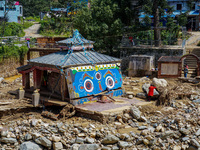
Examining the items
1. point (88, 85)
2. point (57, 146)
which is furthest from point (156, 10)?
point (57, 146)

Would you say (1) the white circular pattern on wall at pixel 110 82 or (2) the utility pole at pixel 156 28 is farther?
(2) the utility pole at pixel 156 28

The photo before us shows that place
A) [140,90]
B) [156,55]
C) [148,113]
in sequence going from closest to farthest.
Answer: [148,113]
[140,90]
[156,55]

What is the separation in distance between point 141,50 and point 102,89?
11.2m

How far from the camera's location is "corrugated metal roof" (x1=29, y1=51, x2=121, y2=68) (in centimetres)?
1491

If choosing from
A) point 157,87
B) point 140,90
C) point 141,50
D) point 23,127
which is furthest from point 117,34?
point 23,127

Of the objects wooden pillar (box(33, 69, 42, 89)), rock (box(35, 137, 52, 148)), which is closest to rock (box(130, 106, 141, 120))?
rock (box(35, 137, 52, 148))

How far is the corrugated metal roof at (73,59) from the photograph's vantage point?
48.9 feet

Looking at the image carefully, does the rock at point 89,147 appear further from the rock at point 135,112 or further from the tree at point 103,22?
the tree at point 103,22

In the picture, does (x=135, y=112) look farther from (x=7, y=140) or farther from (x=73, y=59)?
(x=7, y=140)

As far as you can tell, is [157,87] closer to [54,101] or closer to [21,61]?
[54,101]

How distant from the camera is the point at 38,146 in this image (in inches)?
478

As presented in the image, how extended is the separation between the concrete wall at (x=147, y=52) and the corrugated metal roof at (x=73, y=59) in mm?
9698

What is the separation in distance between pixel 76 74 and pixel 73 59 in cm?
97

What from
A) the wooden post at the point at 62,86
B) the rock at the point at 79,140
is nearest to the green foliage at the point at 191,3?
the wooden post at the point at 62,86
